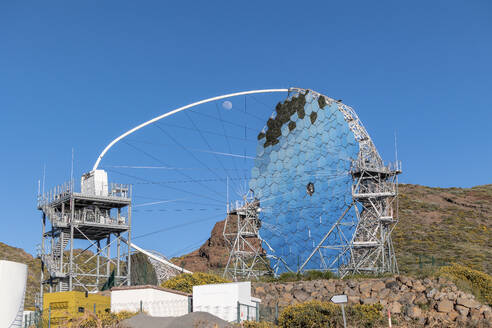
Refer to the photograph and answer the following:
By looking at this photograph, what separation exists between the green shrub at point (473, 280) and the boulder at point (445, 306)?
361 cm

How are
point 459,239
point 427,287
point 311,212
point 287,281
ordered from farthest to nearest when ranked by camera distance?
point 459,239
point 311,212
point 287,281
point 427,287

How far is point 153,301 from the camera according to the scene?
1407 inches

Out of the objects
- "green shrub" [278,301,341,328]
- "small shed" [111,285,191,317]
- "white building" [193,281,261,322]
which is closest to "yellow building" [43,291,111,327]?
"small shed" [111,285,191,317]

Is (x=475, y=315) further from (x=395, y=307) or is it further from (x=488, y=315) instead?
(x=395, y=307)

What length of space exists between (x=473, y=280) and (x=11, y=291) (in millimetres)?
25501

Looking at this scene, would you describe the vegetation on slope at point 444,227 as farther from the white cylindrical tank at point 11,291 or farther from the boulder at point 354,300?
the white cylindrical tank at point 11,291

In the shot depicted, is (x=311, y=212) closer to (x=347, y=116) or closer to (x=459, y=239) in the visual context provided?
(x=347, y=116)

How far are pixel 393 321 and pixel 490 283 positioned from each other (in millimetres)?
10118

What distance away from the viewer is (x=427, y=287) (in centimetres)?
3538

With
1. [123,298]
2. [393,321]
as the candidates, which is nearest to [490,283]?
[393,321]

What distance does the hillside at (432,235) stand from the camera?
209 ft

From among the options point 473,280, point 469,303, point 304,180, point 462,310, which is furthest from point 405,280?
point 304,180

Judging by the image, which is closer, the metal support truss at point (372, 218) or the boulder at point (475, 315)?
the boulder at point (475, 315)

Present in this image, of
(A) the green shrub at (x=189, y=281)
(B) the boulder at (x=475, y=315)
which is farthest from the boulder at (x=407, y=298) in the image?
(A) the green shrub at (x=189, y=281)
